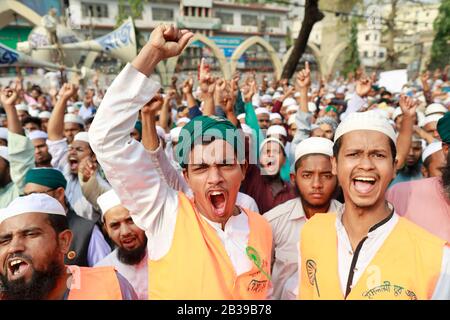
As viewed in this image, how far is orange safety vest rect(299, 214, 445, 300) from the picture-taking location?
4.70ft

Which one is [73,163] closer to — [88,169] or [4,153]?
[4,153]

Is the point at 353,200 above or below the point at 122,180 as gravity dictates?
below

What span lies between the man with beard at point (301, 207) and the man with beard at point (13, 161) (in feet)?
7.38

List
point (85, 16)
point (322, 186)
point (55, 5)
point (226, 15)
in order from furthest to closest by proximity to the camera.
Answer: point (226, 15) < point (85, 16) < point (55, 5) < point (322, 186)

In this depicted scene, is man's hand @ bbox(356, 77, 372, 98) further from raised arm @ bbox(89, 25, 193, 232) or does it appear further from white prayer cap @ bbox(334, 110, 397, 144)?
raised arm @ bbox(89, 25, 193, 232)

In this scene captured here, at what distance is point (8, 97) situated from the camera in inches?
144

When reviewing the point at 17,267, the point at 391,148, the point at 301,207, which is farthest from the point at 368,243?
the point at 17,267

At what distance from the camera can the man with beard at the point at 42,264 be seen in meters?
1.61

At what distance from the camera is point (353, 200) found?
1.64m

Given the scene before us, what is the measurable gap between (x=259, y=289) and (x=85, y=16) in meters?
39.8

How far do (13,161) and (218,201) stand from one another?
101 inches

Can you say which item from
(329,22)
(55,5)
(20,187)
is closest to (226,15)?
(329,22)
